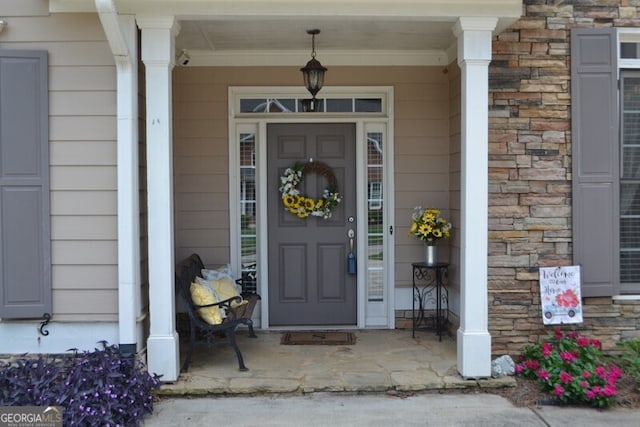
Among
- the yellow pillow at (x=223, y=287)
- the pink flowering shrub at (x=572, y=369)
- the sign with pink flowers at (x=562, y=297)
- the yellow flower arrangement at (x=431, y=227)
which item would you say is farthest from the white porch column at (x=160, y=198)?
the sign with pink flowers at (x=562, y=297)

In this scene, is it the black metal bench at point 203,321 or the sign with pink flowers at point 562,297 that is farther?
the sign with pink flowers at point 562,297

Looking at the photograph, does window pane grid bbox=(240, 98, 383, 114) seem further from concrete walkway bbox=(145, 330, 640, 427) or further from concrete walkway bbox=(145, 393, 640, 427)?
concrete walkway bbox=(145, 393, 640, 427)

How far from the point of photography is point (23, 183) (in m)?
3.94

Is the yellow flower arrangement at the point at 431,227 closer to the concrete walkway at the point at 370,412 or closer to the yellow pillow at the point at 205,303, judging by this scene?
the concrete walkway at the point at 370,412

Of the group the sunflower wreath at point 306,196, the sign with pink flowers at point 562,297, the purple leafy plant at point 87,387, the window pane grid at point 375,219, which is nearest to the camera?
the purple leafy plant at point 87,387

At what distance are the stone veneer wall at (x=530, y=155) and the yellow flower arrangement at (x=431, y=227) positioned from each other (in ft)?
2.25

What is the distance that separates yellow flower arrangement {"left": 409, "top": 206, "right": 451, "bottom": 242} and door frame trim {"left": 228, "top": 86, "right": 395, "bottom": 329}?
351mm

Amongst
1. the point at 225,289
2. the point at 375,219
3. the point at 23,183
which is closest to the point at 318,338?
the point at 225,289

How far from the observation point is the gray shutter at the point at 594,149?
14.4 ft

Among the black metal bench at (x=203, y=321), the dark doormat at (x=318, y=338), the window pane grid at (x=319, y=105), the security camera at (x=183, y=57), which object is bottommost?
the dark doormat at (x=318, y=338)

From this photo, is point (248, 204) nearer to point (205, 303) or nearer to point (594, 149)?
point (205, 303)

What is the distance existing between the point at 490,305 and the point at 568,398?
2.83 ft

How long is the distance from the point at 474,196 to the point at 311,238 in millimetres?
1815

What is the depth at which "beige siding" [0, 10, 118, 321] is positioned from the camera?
397cm
